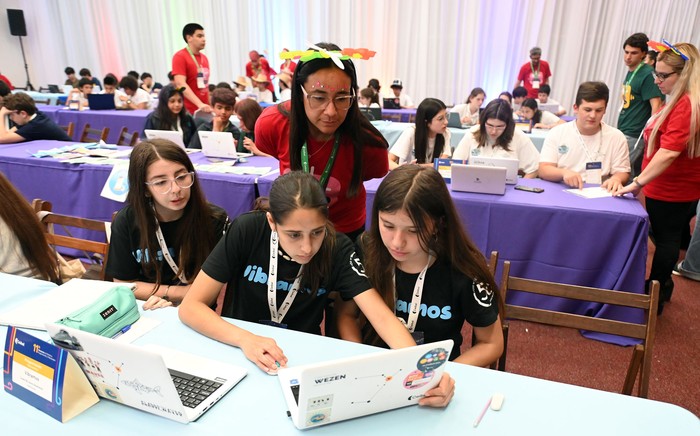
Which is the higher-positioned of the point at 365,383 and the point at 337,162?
the point at 337,162

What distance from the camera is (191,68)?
4.57 meters

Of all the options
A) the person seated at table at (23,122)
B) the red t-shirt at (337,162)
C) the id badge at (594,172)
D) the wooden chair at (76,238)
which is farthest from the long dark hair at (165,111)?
the id badge at (594,172)

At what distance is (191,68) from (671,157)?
13.7 feet

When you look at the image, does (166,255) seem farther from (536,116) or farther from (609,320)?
(536,116)

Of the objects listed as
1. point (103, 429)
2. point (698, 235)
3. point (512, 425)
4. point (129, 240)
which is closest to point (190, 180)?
point (129, 240)

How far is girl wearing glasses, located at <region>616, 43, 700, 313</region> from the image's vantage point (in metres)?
2.21

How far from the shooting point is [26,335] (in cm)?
93

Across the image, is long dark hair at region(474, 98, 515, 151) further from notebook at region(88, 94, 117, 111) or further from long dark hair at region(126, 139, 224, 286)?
notebook at region(88, 94, 117, 111)

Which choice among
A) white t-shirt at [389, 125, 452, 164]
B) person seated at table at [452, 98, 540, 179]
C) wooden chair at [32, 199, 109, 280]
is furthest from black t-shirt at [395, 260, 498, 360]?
white t-shirt at [389, 125, 452, 164]

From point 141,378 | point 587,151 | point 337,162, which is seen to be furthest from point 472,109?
point 141,378

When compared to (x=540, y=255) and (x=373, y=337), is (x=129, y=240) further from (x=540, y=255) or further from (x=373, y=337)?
(x=540, y=255)

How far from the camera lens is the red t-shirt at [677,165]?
222 cm

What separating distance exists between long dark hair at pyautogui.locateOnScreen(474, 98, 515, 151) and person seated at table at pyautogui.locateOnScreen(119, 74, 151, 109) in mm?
4962

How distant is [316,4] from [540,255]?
7.64 meters
